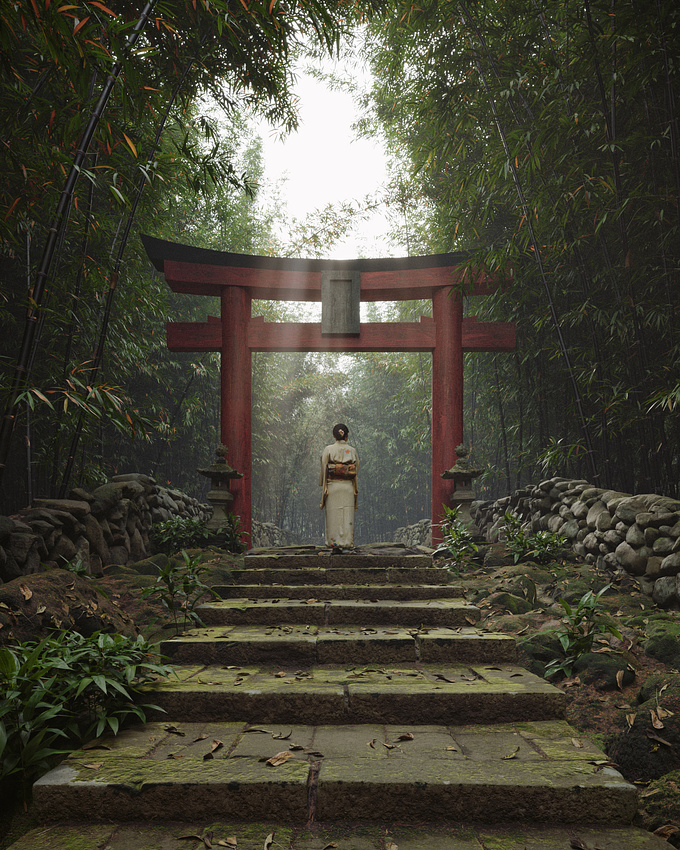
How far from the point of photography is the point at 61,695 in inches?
78.0

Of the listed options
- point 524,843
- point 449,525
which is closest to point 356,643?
point 524,843

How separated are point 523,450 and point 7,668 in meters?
6.22

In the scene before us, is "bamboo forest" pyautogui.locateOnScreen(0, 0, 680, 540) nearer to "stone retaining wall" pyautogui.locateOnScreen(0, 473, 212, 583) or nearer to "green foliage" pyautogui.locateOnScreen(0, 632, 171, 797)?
"stone retaining wall" pyautogui.locateOnScreen(0, 473, 212, 583)

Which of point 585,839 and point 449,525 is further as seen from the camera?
point 449,525

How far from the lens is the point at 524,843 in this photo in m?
1.57

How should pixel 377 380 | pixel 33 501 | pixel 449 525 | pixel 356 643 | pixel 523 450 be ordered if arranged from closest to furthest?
pixel 356 643
pixel 33 501
pixel 449 525
pixel 523 450
pixel 377 380

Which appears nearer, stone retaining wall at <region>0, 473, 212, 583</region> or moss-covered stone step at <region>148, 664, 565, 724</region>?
moss-covered stone step at <region>148, 664, 565, 724</region>

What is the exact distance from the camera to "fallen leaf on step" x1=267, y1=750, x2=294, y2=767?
1830 millimetres

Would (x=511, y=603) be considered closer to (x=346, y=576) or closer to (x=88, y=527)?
(x=346, y=576)

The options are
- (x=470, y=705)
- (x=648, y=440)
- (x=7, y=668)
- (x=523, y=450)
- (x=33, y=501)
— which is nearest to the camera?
(x=7, y=668)

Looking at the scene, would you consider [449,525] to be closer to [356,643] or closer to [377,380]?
[356,643]

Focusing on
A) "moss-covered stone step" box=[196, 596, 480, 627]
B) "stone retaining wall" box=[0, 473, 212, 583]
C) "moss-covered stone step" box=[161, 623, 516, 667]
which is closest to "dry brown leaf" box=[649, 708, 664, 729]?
"moss-covered stone step" box=[161, 623, 516, 667]

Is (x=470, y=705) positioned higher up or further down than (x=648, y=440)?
further down

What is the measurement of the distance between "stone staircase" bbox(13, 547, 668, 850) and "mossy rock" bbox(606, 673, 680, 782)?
0.15 meters
